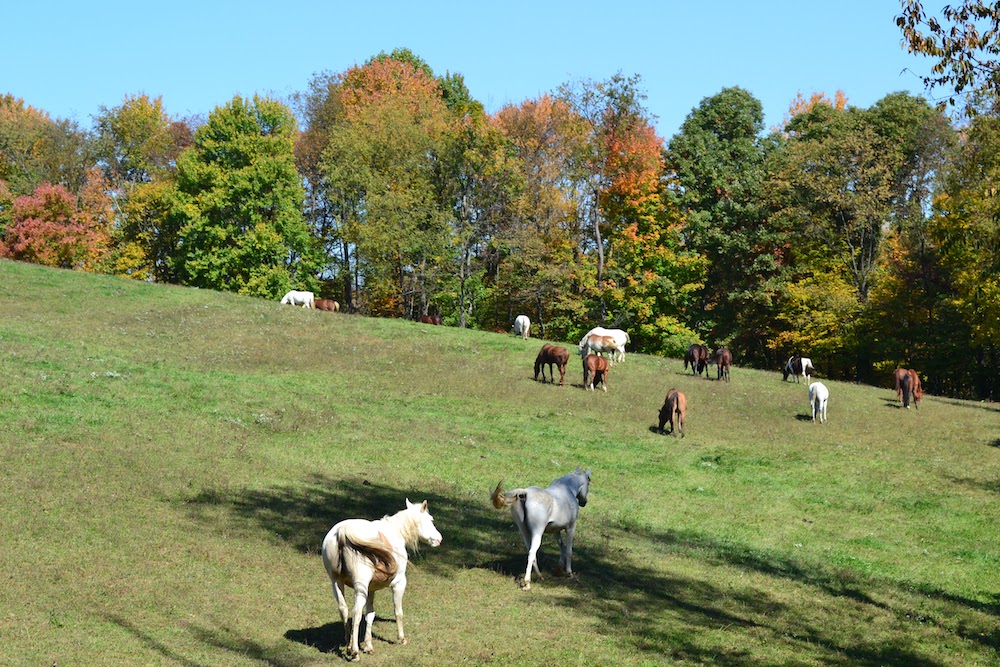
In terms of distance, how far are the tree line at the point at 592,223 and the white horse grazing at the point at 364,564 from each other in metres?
56.7

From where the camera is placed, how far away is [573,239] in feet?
262

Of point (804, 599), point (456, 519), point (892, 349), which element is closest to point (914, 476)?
point (804, 599)

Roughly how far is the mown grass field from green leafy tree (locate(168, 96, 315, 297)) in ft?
103

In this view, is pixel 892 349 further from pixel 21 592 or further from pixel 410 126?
pixel 21 592

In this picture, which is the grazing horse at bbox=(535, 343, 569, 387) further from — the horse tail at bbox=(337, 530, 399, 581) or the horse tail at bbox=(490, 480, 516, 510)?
the horse tail at bbox=(337, 530, 399, 581)

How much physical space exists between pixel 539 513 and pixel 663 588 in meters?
2.91

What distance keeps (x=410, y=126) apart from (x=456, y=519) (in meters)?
60.0

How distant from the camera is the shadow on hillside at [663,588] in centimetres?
1461

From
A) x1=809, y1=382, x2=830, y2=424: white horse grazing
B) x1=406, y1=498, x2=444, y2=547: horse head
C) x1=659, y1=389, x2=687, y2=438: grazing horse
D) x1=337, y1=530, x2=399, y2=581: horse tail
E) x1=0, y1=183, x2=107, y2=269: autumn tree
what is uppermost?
x1=0, y1=183, x2=107, y2=269: autumn tree

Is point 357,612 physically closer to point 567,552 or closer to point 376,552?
point 376,552

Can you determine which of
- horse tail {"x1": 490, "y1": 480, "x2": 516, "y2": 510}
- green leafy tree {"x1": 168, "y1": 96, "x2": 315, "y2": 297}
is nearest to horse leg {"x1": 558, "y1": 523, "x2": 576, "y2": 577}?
horse tail {"x1": 490, "y1": 480, "x2": 516, "y2": 510}

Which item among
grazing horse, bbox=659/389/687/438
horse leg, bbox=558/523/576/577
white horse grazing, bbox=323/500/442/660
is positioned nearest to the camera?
white horse grazing, bbox=323/500/442/660

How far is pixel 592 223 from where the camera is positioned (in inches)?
3081

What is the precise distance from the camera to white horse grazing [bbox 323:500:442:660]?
12.7m
